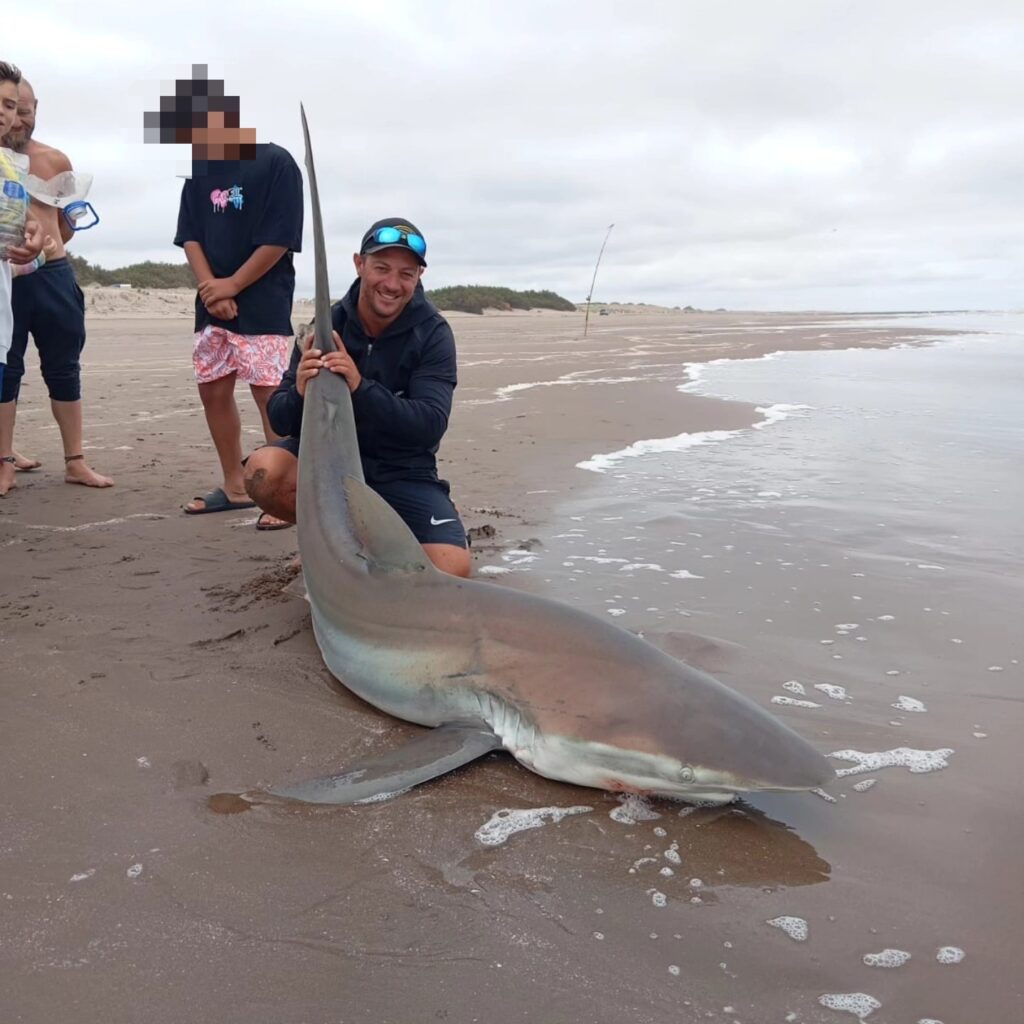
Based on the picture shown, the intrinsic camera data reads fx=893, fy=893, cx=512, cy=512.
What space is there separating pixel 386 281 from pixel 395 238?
197mm

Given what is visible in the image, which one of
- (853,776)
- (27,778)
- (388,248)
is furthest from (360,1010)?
(388,248)

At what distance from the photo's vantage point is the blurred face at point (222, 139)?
5.14 metres

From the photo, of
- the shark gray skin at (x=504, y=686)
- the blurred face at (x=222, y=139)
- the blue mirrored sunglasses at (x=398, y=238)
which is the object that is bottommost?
the shark gray skin at (x=504, y=686)

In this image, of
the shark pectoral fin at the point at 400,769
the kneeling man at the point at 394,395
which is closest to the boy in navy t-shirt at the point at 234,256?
the kneeling man at the point at 394,395

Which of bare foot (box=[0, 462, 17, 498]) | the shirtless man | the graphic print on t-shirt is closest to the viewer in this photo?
the graphic print on t-shirt

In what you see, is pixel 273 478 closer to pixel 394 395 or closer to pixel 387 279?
pixel 394 395

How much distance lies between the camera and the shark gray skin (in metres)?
2.44

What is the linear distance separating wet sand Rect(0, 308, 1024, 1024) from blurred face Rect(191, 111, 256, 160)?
2.86 metres

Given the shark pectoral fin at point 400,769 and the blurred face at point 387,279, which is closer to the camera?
the shark pectoral fin at point 400,769

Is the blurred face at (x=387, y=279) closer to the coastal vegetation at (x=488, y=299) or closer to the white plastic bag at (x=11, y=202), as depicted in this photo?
the white plastic bag at (x=11, y=202)

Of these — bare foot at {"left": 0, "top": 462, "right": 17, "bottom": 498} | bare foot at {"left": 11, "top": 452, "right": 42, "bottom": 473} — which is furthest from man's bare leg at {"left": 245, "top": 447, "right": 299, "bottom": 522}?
bare foot at {"left": 11, "top": 452, "right": 42, "bottom": 473}

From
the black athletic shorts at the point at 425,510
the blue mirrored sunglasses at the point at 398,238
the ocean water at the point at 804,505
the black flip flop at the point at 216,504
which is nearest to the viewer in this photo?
the blue mirrored sunglasses at the point at 398,238

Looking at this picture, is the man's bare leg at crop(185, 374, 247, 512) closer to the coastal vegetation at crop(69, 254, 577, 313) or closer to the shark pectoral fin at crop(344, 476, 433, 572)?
the shark pectoral fin at crop(344, 476, 433, 572)

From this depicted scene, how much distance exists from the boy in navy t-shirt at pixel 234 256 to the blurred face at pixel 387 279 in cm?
169
